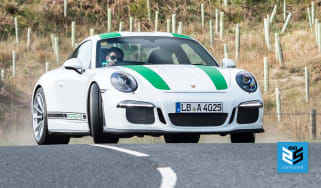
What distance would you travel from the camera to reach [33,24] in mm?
38562

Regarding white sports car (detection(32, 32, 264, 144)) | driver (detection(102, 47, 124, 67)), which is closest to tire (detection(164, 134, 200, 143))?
white sports car (detection(32, 32, 264, 144))

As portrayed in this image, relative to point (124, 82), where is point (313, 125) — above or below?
below

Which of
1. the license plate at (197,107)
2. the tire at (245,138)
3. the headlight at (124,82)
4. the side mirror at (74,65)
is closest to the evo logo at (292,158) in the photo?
the license plate at (197,107)

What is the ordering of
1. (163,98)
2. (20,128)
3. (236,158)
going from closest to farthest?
1. (236,158)
2. (163,98)
3. (20,128)

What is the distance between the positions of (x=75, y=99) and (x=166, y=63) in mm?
1264

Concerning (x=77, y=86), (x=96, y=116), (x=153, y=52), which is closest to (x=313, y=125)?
(x=153, y=52)

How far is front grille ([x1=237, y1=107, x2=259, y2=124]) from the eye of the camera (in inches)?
381

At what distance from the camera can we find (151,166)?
7.41m

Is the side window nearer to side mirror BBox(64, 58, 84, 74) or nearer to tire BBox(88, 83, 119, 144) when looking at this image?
side mirror BBox(64, 58, 84, 74)

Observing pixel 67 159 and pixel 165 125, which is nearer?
pixel 67 159

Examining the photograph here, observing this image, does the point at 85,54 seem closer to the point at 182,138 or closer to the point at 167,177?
the point at 182,138

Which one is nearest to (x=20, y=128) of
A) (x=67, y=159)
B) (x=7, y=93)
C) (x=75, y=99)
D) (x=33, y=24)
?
(x=7, y=93)

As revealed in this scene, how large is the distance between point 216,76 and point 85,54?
2140mm

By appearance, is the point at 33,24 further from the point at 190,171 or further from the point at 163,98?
the point at 190,171
